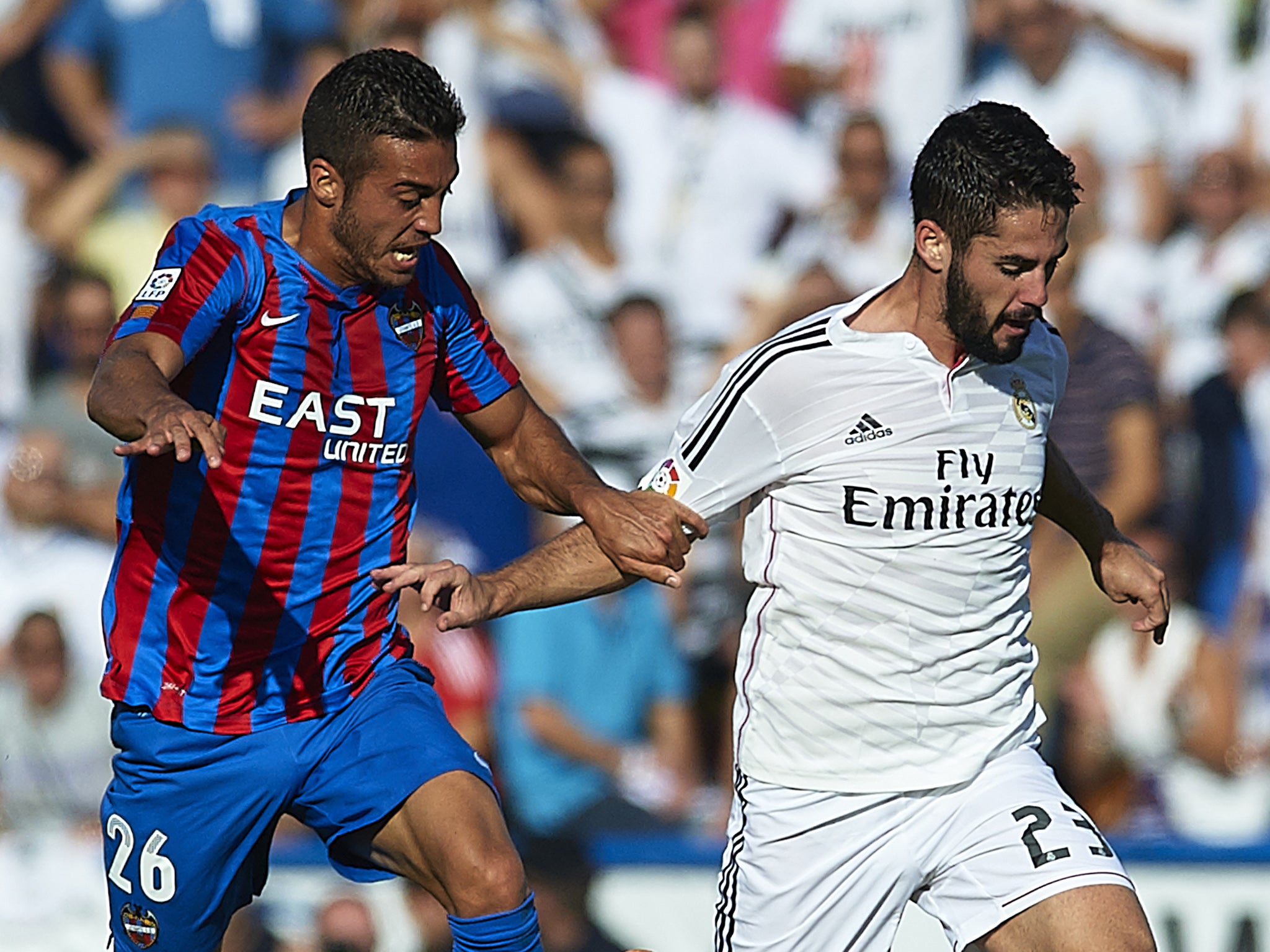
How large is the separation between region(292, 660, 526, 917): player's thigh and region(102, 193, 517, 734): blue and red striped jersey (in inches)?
5.7

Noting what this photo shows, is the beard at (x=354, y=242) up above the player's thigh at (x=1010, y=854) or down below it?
above

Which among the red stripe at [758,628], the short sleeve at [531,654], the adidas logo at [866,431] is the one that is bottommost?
the short sleeve at [531,654]

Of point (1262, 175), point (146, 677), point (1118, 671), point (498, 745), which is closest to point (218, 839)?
point (146, 677)

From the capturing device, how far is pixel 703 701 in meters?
7.34

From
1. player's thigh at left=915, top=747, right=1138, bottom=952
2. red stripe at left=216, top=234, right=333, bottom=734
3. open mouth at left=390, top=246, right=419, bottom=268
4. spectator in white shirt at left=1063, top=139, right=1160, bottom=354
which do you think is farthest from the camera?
spectator in white shirt at left=1063, top=139, right=1160, bottom=354

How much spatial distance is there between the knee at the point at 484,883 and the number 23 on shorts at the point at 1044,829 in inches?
49.9

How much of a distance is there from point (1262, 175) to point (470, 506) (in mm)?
4324

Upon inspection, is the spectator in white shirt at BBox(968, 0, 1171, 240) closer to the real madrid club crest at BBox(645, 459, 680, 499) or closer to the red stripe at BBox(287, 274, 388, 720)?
the real madrid club crest at BBox(645, 459, 680, 499)

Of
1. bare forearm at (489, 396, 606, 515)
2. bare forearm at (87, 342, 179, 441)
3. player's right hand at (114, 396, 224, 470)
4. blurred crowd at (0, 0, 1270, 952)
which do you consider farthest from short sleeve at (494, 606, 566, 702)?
player's right hand at (114, 396, 224, 470)

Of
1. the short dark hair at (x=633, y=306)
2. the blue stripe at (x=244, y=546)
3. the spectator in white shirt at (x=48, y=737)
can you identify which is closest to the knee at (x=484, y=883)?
the blue stripe at (x=244, y=546)

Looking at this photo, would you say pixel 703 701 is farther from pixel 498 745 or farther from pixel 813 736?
pixel 813 736

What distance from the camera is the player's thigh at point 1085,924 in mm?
3672

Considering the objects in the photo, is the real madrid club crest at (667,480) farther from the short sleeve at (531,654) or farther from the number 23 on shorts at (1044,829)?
the short sleeve at (531,654)

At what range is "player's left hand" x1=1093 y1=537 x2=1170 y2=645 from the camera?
430 cm
